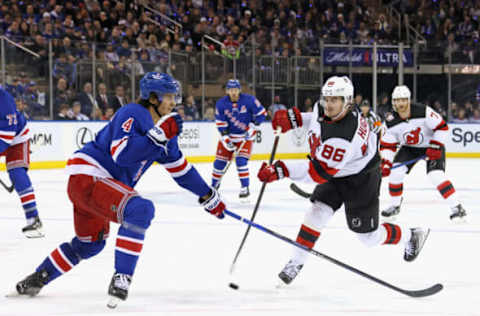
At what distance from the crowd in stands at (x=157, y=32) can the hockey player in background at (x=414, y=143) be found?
245 inches

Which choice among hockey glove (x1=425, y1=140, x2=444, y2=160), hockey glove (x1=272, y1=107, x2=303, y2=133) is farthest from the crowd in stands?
hockey glove (x1=272, y1=107, x2=303, y2=133)

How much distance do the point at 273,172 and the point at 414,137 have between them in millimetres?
3232

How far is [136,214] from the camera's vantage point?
2.97m

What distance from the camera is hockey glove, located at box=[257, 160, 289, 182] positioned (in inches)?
132

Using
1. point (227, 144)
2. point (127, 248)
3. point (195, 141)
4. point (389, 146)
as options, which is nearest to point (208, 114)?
point (195, 141)

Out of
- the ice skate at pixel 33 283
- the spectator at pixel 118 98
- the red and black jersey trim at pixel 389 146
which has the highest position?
the spectator at pixel 118 98

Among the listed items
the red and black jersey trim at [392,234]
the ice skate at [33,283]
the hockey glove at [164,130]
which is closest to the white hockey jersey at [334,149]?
the red and black jersey trim at [392,234]

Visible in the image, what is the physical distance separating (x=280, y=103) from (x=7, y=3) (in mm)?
5456

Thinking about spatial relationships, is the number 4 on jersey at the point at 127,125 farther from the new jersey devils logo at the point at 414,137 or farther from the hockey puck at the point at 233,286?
the new jersey devils logo at the point at 414,137

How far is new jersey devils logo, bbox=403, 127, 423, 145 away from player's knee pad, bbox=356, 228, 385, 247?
2.66 m

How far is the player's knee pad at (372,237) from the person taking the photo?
372 cm

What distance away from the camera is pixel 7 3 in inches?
502

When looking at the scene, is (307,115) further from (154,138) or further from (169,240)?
(169,240)

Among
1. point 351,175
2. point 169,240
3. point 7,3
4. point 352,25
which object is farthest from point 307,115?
point 352,25
